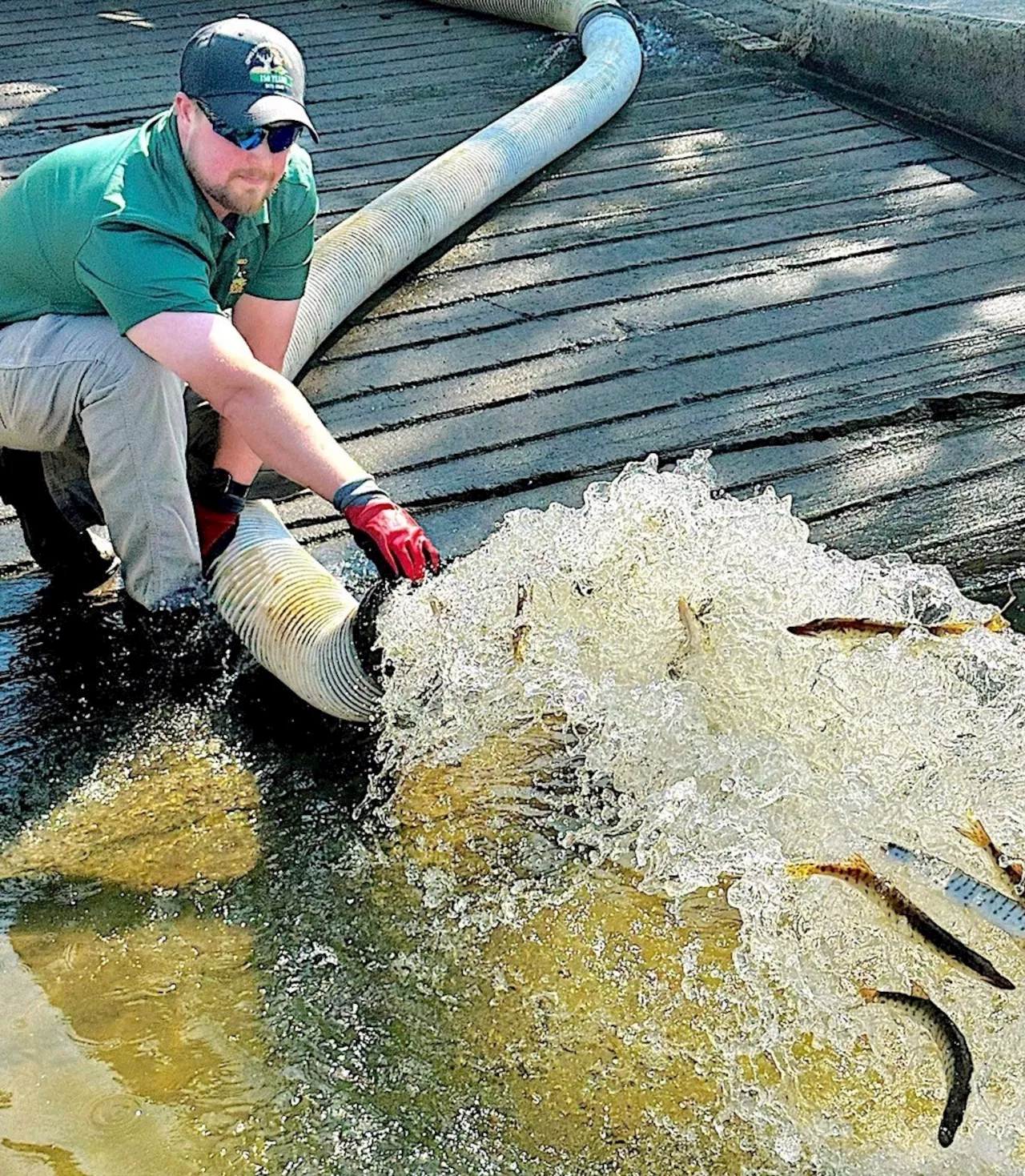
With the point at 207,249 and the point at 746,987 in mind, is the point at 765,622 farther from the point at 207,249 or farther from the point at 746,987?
the point at 207,249

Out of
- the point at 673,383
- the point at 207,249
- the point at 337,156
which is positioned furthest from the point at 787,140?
the point at 207,249

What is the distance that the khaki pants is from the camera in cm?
291

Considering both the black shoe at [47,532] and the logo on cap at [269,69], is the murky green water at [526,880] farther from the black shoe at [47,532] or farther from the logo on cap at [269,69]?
the logo on cap at [269,69]

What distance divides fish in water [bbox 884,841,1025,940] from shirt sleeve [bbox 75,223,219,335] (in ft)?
5.36

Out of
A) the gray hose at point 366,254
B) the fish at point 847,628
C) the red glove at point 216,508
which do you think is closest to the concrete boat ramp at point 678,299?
the gray hose at point 366,254

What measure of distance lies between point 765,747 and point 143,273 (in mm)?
1452

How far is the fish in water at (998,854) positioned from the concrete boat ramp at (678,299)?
1247 millimetres

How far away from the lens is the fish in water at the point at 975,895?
2.16 meters

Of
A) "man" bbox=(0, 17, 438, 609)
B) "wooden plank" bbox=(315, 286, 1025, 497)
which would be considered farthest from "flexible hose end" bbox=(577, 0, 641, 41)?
"man" bbox=(0, 17, 438, 609)

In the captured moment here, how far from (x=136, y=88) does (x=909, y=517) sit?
4.50 m

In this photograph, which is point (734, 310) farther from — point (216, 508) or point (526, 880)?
point (526, 880)

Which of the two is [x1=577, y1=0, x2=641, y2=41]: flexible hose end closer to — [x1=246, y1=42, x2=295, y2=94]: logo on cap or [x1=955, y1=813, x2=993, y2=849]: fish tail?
[x1=246, y1=42, x2=295, y2=94]: logo on cap

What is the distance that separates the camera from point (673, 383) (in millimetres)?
4281

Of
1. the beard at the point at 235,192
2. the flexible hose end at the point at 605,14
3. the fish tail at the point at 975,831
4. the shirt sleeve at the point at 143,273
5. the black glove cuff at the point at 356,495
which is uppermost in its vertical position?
the beard at the point at 235,192
